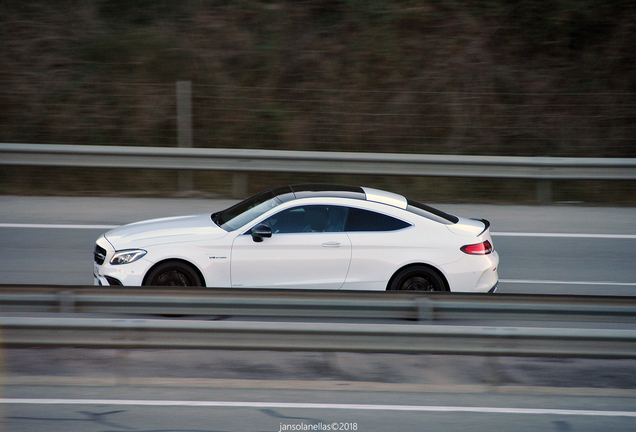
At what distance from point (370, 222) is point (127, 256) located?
273cm

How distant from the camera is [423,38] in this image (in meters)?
14.8

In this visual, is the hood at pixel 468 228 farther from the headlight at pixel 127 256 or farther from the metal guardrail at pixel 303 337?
the headlight at pixel 127 256

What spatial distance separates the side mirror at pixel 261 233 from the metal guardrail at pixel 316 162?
4.69 m

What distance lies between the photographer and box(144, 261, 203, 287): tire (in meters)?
6.83

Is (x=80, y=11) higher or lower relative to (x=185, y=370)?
higher

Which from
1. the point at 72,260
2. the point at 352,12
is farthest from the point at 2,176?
the point at 352,12

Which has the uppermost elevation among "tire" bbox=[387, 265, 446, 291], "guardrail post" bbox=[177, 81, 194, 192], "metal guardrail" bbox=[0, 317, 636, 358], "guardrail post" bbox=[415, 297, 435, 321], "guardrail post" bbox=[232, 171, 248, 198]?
"guardrail post" bbox=[177, 81, 194, 192]

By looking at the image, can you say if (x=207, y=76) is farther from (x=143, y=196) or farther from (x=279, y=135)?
(x=143, y=196)

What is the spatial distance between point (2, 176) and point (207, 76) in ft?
15.6

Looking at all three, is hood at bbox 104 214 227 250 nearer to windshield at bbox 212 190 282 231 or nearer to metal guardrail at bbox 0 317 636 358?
windshield at bbox 212 190 282 231

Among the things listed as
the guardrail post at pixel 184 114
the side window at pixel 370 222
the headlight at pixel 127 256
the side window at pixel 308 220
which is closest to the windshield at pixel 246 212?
the side window at pixel 308 220

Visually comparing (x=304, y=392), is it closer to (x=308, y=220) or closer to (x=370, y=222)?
(x=308, y=220)

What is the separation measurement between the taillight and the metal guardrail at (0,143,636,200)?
15.1ft

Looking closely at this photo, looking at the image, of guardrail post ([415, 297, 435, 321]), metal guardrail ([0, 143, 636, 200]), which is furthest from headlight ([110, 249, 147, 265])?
metal guardrail ([0, 143, 636, 200])
